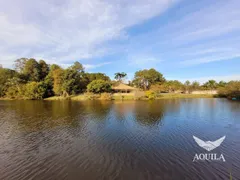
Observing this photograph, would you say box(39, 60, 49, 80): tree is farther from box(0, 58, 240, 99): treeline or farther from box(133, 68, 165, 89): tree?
box(133, 68, 165, 89): tree

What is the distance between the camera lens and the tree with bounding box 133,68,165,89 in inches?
3019

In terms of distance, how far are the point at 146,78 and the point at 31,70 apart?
57.8 metres

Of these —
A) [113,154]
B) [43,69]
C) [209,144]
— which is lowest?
[209,144]

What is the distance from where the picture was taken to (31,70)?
63250 millimetres

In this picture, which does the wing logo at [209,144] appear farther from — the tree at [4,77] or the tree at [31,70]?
the tree at [4,77]

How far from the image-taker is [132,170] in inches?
285

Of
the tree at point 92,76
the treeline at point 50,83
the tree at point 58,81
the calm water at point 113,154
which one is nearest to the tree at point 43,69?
the treeline at point 50,83

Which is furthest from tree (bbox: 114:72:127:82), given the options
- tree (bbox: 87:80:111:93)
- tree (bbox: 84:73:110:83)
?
tree (bbox: 87:80:111:93)

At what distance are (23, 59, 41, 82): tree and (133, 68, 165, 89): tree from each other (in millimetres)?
50103

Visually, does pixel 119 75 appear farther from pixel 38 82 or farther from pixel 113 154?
pixel 113 154

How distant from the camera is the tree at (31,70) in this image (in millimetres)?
62094

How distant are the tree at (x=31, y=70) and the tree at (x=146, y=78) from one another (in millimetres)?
50103

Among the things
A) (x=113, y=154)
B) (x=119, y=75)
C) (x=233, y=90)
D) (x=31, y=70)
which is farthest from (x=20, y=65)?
(x=233, y=90)

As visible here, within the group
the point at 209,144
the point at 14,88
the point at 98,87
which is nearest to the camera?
the point at 209,144
